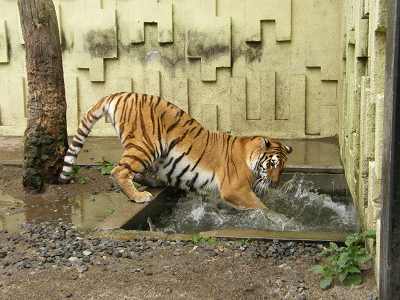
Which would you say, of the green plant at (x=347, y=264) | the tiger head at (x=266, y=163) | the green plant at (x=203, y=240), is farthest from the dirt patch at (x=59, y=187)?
the green plant at (x=347, y=264)

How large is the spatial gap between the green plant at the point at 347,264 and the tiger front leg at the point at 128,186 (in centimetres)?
202

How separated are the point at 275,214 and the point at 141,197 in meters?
1.10

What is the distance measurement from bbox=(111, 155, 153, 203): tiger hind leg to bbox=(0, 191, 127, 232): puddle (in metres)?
0.10

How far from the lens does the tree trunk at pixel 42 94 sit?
5867mm

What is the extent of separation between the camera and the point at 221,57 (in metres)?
8.43

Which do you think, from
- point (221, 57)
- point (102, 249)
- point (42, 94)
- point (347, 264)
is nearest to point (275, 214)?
point (102, 249)

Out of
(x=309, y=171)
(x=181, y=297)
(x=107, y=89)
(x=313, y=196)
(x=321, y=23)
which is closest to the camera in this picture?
(x=181, y=297)

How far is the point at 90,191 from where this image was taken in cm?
599

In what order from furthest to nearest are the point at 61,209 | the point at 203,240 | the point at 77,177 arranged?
1. the point at 77,177
2. the point at 61,209
3. the point at 203,240

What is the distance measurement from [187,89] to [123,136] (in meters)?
2.83

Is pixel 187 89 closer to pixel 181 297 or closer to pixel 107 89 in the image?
pixel 107 89

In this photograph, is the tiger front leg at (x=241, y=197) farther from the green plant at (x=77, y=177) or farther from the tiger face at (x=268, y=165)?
the green plant at (x=77, y=177)

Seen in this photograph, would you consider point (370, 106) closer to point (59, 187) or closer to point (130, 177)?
point (130, 177)

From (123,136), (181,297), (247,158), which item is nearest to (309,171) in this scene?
(247,158)
